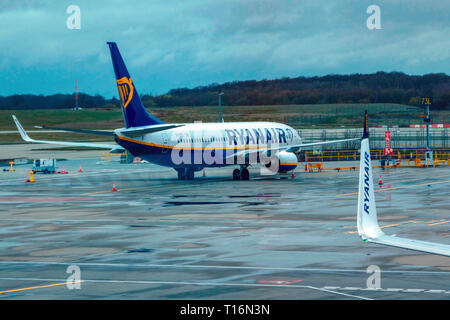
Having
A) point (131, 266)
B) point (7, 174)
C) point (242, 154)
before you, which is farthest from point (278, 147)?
point (131, 266)

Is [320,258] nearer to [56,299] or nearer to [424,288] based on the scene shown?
[424,288]

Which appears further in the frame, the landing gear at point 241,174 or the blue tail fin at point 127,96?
the landing gear at point 241,174

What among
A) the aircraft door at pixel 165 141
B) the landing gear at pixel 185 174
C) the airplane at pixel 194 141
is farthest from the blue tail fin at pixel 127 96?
the landing gear at pixel 185 174

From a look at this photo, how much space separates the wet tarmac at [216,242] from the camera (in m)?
19.1

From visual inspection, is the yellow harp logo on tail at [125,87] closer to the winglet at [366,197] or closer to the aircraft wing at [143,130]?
the aircraft wing at [143,130]

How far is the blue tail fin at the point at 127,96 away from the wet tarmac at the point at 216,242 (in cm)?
477

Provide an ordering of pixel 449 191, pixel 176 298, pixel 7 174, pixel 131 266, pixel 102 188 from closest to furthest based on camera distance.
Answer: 1. pixel 176 298
2. pixel 131 266
3. pixel 449 191
4. pixel 102 188
5. pixel 7 174

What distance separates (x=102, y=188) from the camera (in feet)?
171

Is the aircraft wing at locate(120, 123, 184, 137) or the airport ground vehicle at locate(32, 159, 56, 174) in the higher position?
the aircraft wing at locate(120, 123, 184, 137)

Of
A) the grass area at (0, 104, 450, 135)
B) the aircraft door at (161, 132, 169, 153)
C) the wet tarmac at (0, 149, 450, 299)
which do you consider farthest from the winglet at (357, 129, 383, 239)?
the grass area at (0, 104, 450, 135)

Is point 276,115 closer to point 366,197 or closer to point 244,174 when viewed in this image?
point 244,174

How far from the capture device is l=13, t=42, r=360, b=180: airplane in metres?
52.6

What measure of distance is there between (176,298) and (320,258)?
7047mm

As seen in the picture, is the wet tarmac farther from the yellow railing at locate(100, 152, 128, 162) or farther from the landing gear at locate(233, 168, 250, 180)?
the yellow railing at locate(100, 152, 128, 162)
